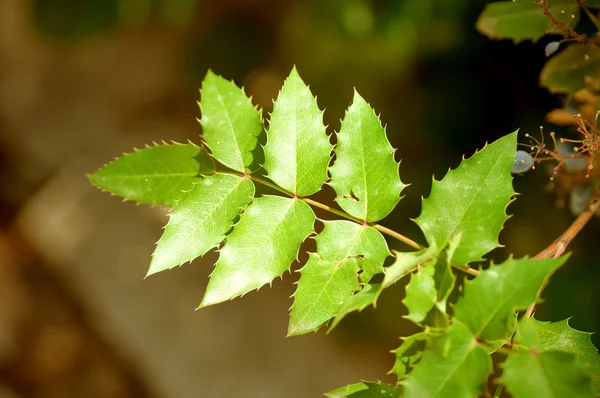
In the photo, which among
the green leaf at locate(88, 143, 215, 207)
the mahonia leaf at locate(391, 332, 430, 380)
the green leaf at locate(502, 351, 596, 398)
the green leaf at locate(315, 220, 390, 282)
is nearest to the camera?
the green leaf at locate(502, 351, 596, 398)

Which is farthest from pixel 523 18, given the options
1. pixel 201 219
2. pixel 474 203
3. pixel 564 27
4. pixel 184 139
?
pixel 184 139

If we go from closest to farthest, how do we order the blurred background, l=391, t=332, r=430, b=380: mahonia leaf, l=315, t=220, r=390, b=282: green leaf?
l=391, t=332, r=430, b=380: mahonia leaf
l=315, t=220, r=390, b=282: green leaf
the blurred background

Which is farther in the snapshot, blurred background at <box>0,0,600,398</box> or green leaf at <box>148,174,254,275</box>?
blurred background at <box>0,0,600,398</box>

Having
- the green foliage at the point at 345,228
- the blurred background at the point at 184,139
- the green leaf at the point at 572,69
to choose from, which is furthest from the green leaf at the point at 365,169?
the blurred background at the point at 184,139

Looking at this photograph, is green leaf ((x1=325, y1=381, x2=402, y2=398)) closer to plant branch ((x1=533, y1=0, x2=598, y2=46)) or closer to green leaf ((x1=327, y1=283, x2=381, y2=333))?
green leaf ((x1=327, y1=283, x2=381, y2=333))

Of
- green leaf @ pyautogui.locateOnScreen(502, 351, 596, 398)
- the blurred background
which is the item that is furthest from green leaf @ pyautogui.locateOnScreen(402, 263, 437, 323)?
the blurred background

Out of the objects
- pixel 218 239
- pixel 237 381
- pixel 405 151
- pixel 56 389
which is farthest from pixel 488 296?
pixel 56 389
